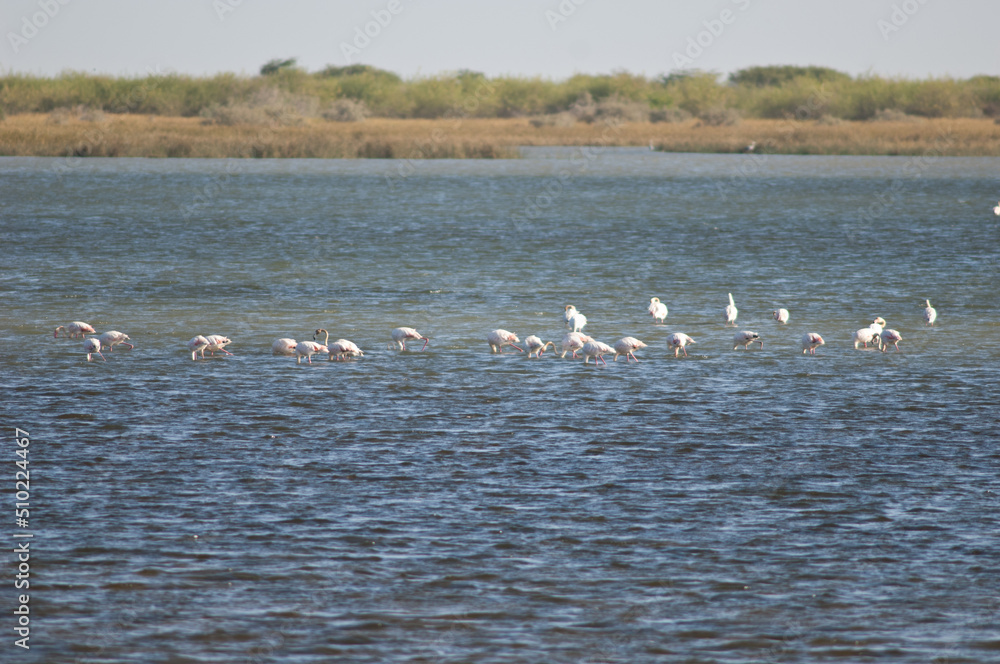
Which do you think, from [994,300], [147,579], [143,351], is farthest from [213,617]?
[994,300]

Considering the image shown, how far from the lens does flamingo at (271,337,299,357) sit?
16.0 metres

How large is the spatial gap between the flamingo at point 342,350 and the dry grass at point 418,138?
54.3 metres

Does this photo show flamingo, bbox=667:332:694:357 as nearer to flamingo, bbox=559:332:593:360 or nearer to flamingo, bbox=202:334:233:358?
flamingo, bbox=559:332:593:360

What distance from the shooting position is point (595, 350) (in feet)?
51.7

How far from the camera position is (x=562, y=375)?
15.1 m

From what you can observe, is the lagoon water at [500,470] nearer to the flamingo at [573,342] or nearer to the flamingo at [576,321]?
the flamingo at [573,342]

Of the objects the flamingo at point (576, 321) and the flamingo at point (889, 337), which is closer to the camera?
the flamingo at point (889, 337)

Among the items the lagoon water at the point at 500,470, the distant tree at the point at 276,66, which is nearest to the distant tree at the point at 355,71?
the distant tree at the point at 276,66

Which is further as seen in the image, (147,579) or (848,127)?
(848,127)

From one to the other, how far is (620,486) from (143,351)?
845 cm

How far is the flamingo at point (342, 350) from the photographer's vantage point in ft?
51.6

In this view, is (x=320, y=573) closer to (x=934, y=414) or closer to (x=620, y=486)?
(x=620, y=486)

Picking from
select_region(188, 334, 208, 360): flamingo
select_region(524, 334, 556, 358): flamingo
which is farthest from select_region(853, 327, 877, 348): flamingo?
select_region(188, 334, 208, 360): flamingo

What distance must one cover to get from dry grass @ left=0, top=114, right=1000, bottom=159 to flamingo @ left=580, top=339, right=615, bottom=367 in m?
54.2
